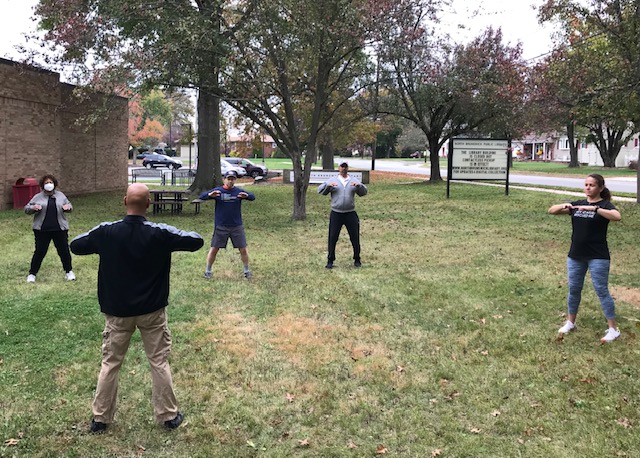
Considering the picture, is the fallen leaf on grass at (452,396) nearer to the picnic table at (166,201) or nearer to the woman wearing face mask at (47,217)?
the woman wearing face mask at (47,217)

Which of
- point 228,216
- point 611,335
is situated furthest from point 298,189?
point 611,335

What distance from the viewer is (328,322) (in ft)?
22.2

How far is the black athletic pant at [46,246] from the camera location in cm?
838

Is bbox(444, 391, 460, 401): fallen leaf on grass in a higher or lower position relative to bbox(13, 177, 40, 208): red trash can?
lower

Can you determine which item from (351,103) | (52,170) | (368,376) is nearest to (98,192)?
(52,170)

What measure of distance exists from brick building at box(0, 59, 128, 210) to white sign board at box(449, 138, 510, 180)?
12.2m

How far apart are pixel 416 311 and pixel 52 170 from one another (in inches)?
654

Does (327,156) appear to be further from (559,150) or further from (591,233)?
(559,150)

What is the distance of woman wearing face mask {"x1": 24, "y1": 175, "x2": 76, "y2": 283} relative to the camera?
8117 mm

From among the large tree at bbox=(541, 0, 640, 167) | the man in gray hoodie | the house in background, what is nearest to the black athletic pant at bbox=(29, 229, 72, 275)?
the man in gray hoodie

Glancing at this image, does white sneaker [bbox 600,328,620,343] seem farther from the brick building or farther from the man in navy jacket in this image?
the brick building

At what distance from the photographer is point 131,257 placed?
3.96 meters

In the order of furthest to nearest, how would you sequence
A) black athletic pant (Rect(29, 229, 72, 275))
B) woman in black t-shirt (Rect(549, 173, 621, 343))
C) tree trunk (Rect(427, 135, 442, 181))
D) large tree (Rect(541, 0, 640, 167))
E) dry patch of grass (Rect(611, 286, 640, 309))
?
tree trunk (Rect(427, 135, 442, 181)), large tree (Rect(541, 0, 640, 167)), black athletic pant (Rect(29, 229, 72, 275)), dry patch of grass (Rect(611, 286, 640, 309)), woman in black t-shirt (Rect(549, 173, 621, 343))

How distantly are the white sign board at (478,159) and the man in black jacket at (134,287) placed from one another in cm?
1898
